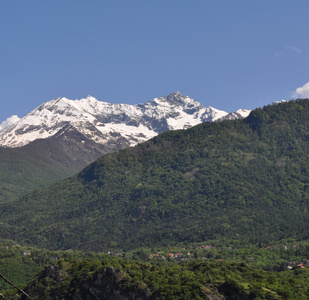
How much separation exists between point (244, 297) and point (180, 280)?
2078 centimetres

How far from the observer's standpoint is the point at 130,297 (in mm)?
153625

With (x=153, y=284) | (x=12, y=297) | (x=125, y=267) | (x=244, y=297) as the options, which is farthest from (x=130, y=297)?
(x=12, y=297)

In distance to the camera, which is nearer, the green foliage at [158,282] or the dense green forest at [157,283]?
the dense green forest at [157,283]

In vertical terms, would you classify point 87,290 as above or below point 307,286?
above

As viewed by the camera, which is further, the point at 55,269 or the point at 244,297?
the point at 55,269

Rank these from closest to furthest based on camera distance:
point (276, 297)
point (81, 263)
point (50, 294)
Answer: point (276, 297)
point (50, 294)
point (81, 263)

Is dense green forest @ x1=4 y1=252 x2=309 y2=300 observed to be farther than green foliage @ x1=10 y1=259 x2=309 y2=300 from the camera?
No

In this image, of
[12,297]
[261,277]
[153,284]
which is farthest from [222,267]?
[12,297]

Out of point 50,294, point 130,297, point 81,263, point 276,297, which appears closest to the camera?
point 276,297

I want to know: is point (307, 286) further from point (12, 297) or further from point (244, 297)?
point (12, 297)

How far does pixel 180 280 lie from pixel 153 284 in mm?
7218

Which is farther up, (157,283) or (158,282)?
(158,282)

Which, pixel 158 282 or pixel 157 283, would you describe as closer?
pixel 157 283

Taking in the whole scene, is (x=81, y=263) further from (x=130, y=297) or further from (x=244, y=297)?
(x=244, y=297)
